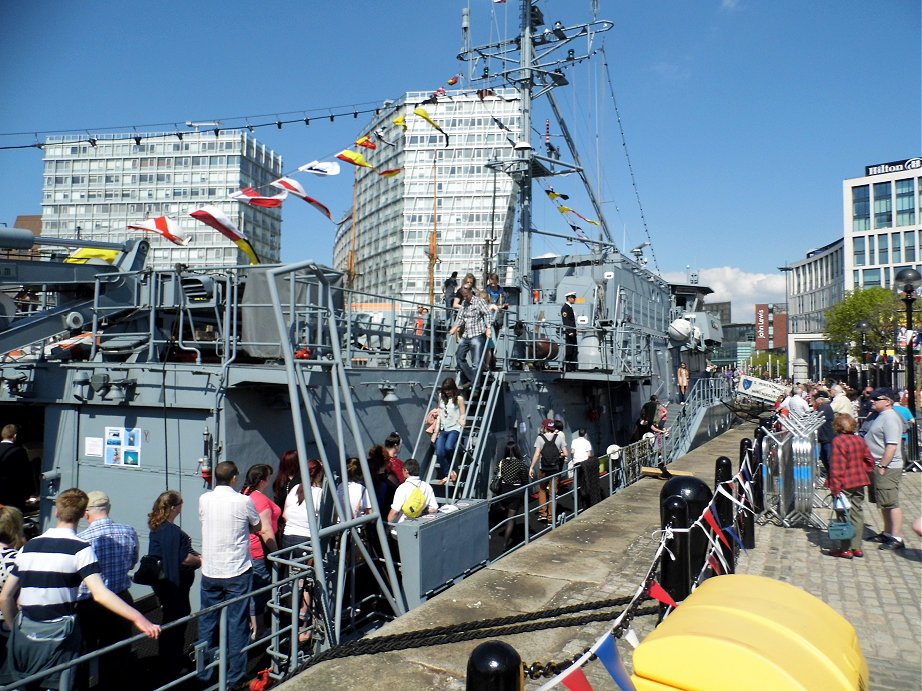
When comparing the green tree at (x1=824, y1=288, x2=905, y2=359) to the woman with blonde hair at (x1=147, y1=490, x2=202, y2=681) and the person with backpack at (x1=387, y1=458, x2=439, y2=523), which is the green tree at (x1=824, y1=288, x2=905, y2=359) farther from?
the woman with blonde hair at (x1=147, y1=490, x2=202, y2=681)

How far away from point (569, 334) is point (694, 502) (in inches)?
323

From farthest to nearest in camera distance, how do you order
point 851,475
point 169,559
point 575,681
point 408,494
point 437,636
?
1. point 851,475
2. point 408,494
3. point 169,559
4. point 437,636
5. point 575,681

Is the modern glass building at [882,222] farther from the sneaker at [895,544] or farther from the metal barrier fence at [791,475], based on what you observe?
the sneaker at [895,544]

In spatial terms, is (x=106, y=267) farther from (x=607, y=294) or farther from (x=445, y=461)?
(x=607, y=294)

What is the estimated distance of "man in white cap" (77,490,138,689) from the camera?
4414 mm

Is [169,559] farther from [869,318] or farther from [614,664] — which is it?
[869,318]

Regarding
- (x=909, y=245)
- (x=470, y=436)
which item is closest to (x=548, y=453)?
(x=470, y=436)

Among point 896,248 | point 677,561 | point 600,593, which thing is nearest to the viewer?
point 677,561

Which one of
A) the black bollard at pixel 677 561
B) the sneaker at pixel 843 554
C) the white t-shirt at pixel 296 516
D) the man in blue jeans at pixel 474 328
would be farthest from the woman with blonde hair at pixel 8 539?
the sneaker at pixel 843 554

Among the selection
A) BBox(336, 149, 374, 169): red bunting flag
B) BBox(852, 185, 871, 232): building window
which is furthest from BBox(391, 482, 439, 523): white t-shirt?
BBox(852, 185, 871, 232): building window

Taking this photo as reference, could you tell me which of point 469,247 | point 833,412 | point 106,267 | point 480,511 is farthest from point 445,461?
point 469,247

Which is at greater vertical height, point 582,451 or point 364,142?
point 364,142

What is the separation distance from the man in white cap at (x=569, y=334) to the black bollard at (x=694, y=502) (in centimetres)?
729

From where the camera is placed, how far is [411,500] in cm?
605
